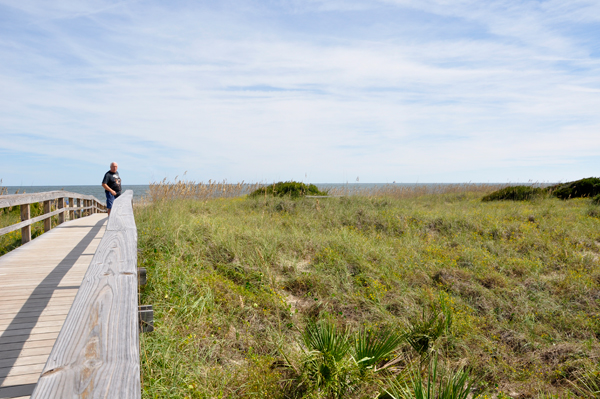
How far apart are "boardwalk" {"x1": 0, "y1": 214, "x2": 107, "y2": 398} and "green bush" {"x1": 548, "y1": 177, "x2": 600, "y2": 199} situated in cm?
2000

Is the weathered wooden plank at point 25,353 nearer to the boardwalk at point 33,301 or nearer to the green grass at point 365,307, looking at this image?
the boardwalk at point 33,301

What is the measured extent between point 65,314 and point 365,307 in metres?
4.03

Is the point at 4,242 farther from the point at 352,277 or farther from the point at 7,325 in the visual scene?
the point at 352,277

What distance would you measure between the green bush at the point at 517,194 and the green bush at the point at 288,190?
335 inches

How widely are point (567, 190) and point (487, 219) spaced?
10.2m

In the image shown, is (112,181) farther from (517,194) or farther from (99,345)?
(517,194)

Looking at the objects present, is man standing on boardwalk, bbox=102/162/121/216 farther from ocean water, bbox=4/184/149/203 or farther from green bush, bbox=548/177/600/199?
green bush, bbox=548/177/600/199

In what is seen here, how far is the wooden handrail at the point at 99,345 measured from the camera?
0.95m

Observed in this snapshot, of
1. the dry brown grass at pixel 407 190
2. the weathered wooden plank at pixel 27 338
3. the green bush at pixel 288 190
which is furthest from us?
the dry brown grass at pixel 407 190

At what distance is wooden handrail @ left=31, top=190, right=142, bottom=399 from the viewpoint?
95cm

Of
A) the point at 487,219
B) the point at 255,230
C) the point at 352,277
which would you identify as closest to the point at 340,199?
the point at 487,219

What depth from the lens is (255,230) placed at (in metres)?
7.95

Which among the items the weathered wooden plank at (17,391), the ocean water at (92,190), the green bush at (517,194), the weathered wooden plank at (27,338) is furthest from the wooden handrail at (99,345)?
the green bush at (517,194)

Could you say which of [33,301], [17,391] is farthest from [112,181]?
[17,391]
